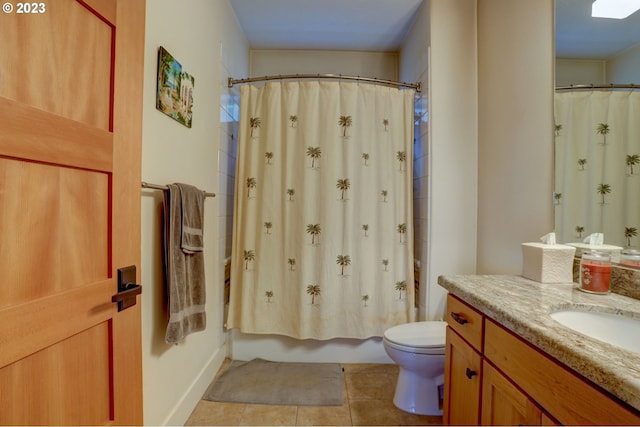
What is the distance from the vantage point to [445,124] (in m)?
1.85

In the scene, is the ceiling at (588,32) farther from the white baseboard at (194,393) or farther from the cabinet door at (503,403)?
the white baseboard at (194,393)

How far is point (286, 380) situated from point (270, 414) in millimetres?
292

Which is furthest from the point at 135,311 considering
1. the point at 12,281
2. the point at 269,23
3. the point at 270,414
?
the point at 269,23

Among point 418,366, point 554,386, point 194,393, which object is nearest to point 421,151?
point 418,366

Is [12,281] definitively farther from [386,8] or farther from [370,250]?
[386,8]

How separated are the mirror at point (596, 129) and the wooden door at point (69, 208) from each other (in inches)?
68.1

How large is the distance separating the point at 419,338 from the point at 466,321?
1.82 ft

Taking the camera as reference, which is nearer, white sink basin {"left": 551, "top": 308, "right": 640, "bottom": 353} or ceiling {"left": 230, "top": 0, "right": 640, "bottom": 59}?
white sink basin {"left": 551, "top": 308, "right": 640, "bottom": 353}

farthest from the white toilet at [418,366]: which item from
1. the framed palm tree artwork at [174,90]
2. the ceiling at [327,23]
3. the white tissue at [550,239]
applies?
the ceiling at [327,23]

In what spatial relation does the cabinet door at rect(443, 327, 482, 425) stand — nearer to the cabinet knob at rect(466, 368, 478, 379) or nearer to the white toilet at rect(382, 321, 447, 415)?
the cabinet knob at rect(466, 368, 478, 379)

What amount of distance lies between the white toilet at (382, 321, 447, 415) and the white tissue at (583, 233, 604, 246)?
779mm

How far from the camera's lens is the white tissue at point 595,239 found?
1.17 m

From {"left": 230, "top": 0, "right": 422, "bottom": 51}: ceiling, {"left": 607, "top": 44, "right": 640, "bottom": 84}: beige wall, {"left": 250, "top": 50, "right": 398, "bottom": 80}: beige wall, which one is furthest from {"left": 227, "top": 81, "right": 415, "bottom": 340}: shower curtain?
{"left": 607, "top": 44, "right": 640, "bottom": 84}: beige wall

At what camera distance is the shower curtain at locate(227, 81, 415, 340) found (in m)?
1.97
